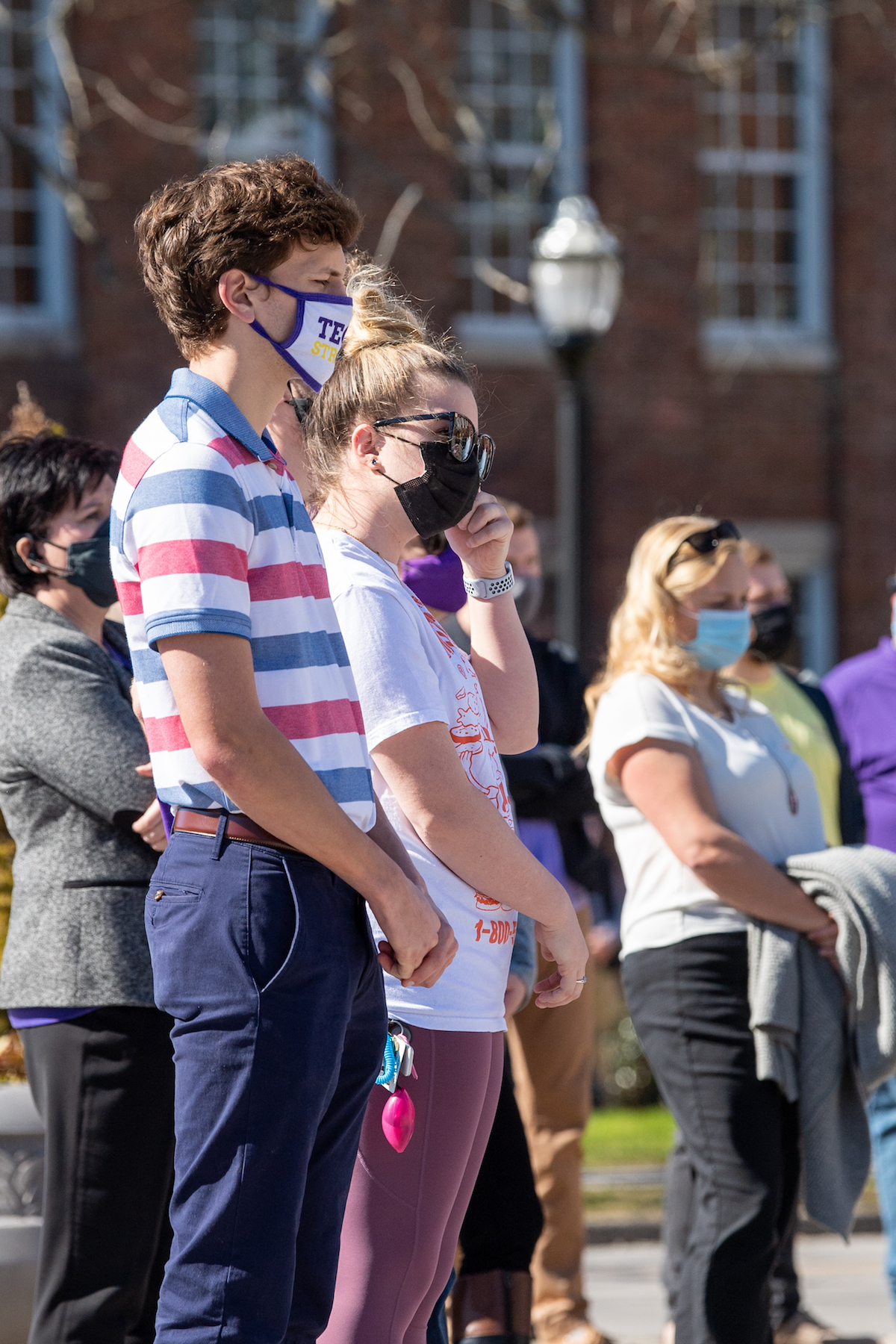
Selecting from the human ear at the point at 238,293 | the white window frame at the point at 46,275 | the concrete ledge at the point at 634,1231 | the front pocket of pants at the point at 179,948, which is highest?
the white window frame at the point at 46,275

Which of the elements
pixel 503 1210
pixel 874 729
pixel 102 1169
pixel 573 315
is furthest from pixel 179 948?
pixel 573 315

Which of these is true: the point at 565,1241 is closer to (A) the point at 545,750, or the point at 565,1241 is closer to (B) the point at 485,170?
(A) the point at 545,750

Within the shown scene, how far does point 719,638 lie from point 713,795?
1.40ft

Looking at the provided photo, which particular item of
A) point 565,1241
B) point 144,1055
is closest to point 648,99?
point 565,1241

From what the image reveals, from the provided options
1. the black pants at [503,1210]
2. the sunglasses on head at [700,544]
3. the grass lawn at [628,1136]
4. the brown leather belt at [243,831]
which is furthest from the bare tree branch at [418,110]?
the brown leather belt at [243,831]

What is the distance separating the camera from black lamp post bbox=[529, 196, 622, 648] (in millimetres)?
8266

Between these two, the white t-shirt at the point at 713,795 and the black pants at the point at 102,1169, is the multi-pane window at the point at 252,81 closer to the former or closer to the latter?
the white t-shirt at the point at 713,795

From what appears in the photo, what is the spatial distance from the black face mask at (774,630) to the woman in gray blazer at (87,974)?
8.87 feet

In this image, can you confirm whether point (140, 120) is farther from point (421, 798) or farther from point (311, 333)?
point (421, 798)

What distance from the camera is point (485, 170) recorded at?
10.6 metres

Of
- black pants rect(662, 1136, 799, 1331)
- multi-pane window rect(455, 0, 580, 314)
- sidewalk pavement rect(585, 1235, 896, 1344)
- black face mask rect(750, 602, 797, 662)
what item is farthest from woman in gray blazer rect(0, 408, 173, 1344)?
multi-pane window rect(455, 0, 580, 314)

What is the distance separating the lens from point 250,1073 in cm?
228

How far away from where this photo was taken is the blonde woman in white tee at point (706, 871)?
12.8 feet

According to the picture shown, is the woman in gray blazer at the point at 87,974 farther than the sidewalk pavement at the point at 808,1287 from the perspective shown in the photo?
No
